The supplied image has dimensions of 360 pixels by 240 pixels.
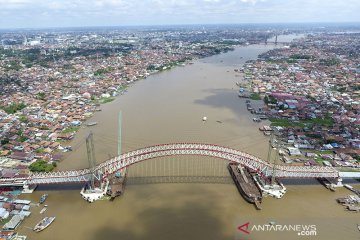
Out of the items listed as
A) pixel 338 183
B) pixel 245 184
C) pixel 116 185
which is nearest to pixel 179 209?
pixel 116 185

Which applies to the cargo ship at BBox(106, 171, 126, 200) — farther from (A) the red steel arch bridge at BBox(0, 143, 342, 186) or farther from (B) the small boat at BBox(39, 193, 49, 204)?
(B) the small boat at BBox(39, 193, 49, 204)

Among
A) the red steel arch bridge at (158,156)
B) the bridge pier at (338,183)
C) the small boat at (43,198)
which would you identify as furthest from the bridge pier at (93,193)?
the bridge pier at (338,183)

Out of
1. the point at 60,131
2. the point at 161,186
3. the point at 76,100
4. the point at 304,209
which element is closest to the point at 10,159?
the point at 60,131

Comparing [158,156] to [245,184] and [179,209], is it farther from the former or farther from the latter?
[245,184]

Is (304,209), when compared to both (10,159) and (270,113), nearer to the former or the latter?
(270,113)

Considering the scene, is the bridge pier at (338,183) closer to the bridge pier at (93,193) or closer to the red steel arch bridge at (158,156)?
the red steel arch bridge at (158,156)

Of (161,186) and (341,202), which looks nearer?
(341,202)

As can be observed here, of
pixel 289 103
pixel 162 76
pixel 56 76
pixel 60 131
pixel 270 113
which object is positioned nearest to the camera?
pixel 60 131
